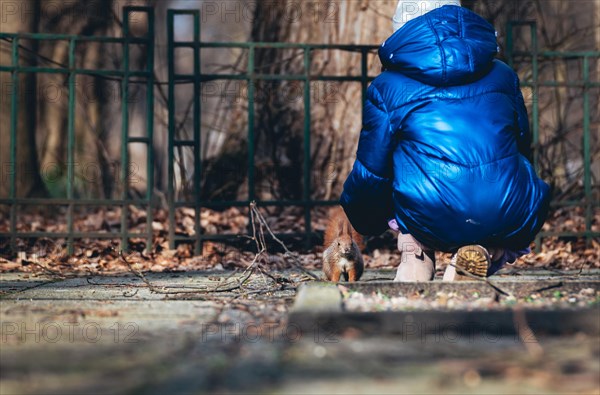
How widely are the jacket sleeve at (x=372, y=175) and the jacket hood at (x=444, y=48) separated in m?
0.24

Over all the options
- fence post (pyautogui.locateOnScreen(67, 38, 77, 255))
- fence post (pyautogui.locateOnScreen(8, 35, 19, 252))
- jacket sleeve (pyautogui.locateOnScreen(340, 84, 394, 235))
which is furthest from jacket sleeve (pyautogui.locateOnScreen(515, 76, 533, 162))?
fence post (pyautogui.locateOnScreen(8, 35, 19, 252))

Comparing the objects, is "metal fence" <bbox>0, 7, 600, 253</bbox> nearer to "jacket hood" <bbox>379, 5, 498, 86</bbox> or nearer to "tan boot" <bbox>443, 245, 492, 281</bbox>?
"jacket hood" <bbox>379, 5, 498, 86</bbox>

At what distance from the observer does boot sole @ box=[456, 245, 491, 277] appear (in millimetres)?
4234

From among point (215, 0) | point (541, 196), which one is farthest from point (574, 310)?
point (215, 0)

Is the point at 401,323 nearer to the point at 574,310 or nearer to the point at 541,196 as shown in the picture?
the point at 574,310

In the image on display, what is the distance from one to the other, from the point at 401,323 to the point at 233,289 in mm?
2065

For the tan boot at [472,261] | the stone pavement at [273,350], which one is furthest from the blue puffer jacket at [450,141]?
the stone pavement at [273,350]

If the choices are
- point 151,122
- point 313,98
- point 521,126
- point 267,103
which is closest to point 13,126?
point 151,122

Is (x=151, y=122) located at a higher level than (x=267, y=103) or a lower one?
lower

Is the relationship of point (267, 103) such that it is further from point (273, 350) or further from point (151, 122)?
point (273, 350)

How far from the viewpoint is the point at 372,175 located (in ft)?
15.0

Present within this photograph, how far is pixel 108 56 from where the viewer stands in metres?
14.3

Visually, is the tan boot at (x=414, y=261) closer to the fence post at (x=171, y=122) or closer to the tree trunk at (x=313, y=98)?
the fence post at (x=171, y=122)

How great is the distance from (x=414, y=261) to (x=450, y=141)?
70cm
